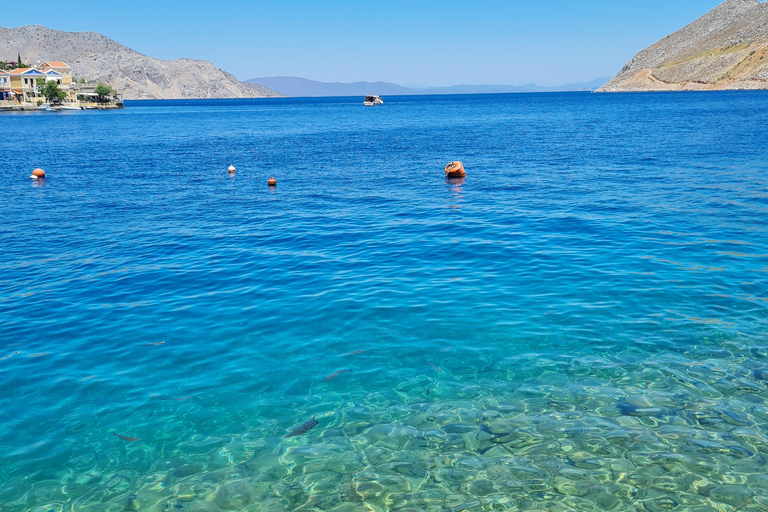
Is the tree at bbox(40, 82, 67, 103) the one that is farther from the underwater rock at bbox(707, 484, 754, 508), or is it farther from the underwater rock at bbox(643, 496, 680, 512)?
the underwater rock at bbox(707, 484, 754, 508)

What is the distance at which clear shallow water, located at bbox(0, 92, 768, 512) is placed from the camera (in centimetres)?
938

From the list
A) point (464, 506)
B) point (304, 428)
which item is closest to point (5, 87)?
point (304, 428)

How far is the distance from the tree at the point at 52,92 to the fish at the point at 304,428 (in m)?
212

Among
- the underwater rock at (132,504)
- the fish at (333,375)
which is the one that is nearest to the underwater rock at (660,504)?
the fish at (333,375)

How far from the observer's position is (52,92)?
604 ft

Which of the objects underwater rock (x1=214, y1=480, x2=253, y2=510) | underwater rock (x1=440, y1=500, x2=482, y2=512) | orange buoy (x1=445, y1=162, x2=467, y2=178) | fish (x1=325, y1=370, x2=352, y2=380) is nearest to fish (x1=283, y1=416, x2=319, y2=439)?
underwater rock (x1=214, y1=480, x2=253, y2=510)

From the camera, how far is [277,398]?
12094mm

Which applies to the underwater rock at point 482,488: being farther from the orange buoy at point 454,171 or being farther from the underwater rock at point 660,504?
the orange buoy at point 454,171

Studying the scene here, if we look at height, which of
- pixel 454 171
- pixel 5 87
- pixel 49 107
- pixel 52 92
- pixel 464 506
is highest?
pixel 5 87

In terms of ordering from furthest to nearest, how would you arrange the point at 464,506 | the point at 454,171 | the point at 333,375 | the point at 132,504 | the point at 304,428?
1. the point at 454,171
2. the point at 333,375
3. the point at 304,428
4. the point at 132,504
5. the point at 464,506

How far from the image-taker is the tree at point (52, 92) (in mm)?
183250

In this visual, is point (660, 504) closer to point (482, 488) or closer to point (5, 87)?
point (482, 488)

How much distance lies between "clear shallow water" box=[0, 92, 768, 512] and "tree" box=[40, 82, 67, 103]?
184 metres

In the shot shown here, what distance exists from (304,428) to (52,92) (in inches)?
8376
